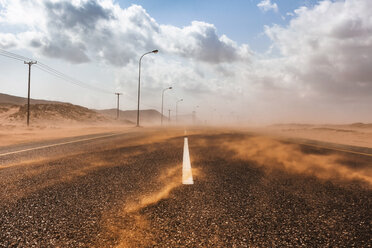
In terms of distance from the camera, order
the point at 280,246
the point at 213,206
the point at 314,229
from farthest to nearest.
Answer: the point at 213,206
the point at 314,229
the point at 280,246

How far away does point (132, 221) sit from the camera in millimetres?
1845

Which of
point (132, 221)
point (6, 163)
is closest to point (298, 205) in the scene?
point (132, 221)

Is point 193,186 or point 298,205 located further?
point 193,186

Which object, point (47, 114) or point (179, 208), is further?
point (47, 114)

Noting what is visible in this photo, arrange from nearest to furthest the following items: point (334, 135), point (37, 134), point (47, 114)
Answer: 1. point (37, 134)
2. point (334, 135)
3. point (47, 114)

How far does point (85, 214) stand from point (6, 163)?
3.67m

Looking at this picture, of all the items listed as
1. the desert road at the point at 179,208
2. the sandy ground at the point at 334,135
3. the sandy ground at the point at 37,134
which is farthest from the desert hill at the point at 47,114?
the desert road at the point at 179,208

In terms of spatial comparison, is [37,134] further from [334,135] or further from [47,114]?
[47,114]

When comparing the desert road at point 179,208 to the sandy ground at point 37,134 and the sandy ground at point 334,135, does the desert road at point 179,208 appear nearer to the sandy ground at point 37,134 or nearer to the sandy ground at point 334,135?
the sandy ground at point 37,134

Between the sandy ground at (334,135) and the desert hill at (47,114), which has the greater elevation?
the desert hill at (47,114)

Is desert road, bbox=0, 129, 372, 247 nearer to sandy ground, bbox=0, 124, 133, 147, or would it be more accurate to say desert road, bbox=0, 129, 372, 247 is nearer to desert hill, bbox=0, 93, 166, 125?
sandy ground, bbox=0, 124, 133, 147

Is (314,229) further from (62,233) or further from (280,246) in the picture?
(62,233)

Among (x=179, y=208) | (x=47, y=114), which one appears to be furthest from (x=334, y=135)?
(x=47, y=114)

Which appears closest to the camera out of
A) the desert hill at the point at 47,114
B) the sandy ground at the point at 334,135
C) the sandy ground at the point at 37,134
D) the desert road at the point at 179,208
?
the desert road at the point at 179,208
